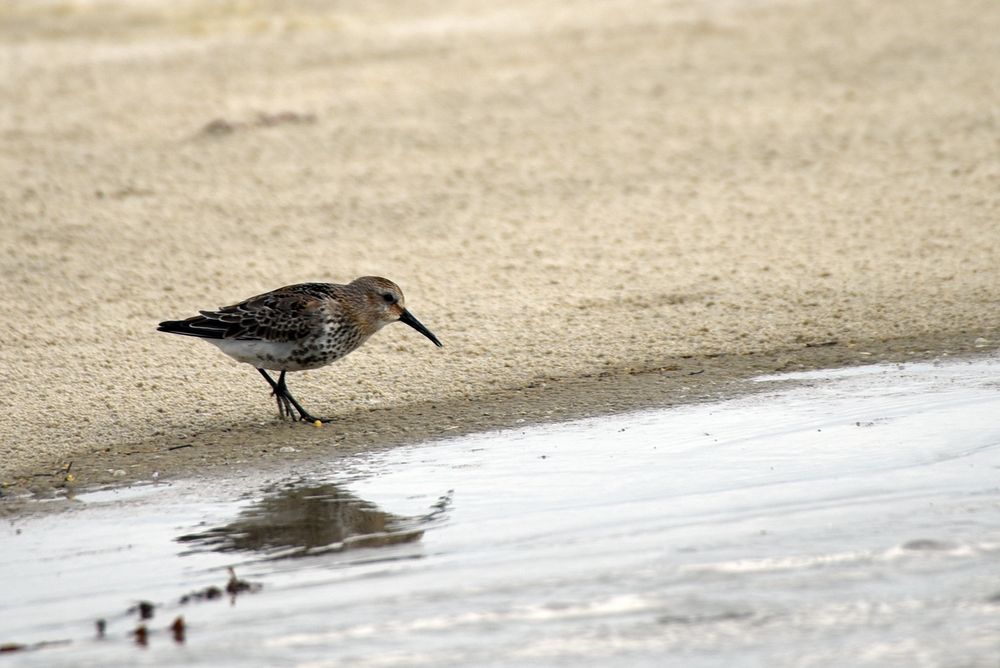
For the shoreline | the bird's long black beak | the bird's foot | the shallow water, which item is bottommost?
the shallow water

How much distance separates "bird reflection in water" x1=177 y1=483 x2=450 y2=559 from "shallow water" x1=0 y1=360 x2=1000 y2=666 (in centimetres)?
1

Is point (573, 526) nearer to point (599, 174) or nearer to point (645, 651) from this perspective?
point (645, 651)

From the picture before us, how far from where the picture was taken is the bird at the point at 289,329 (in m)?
6.63

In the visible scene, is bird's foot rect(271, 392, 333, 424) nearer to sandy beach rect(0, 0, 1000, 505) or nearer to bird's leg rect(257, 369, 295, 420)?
bird's leg rect(257, 369, 295, 420)

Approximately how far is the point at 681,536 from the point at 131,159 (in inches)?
299

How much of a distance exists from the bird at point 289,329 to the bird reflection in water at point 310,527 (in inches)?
42.3

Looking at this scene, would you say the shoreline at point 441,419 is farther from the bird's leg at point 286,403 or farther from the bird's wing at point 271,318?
the bird's wing at point 271,318

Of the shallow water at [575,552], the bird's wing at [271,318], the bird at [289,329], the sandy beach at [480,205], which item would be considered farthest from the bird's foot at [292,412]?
the shallow water at [575,552]

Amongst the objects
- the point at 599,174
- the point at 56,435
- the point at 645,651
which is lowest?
the point at 645,651

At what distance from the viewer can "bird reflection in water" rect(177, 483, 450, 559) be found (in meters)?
5.18

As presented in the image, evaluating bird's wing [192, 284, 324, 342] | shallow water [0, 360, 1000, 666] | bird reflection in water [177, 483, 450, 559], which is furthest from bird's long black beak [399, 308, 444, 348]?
bird reflection in water [177, 483, 450, 559]

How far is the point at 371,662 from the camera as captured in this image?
437 centimetres

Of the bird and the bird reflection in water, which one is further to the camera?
the bird

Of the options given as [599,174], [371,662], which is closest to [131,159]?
[599,174]
